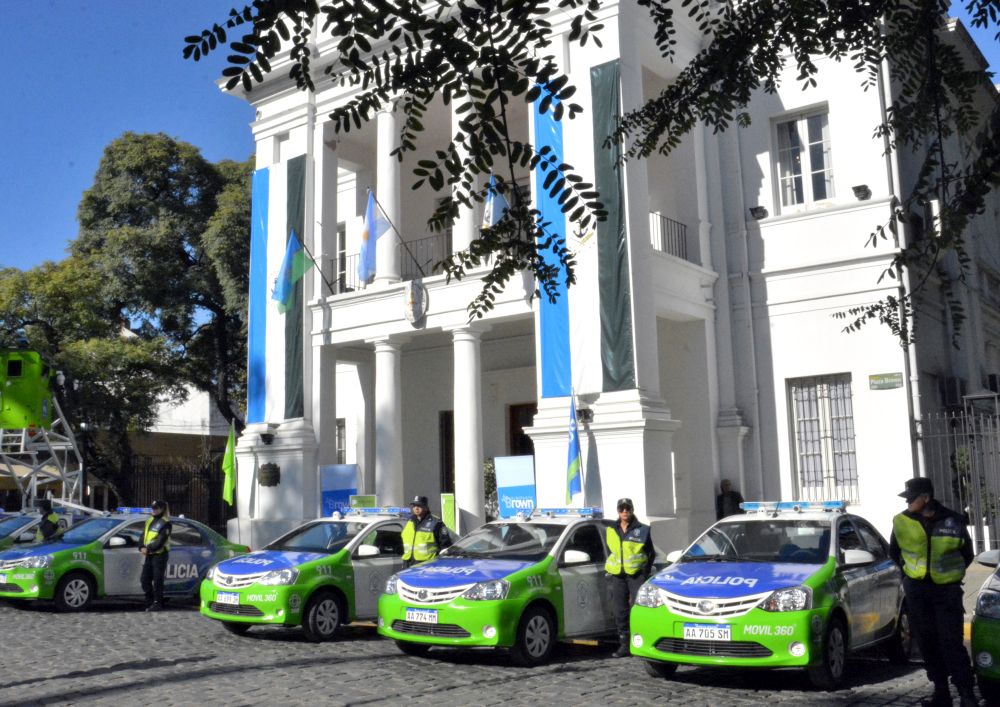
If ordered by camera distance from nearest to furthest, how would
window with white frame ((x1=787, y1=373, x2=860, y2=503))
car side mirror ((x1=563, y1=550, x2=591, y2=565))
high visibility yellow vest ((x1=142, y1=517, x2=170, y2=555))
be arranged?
car side mirror ((x1=563, y1=550, x2=591, y2=565)) < high visibility yellow vest ((x1=142, y1=517, x2=170, y2=555)) < window with white frame ((x1=787, y1=373, x2=860, y2=503))

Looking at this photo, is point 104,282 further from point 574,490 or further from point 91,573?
point 574,490

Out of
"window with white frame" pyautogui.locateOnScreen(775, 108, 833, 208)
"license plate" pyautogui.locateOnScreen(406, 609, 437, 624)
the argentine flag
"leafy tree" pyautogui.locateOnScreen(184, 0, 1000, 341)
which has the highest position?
"window with white frame" pyautogui.locateOnScreen(775, 108, 833, 208)

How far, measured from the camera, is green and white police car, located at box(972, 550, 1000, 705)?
7.85m

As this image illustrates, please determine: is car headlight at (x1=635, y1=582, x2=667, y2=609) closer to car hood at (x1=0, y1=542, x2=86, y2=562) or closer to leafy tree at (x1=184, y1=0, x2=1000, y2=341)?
leafy tree at (x1=184, y1=0, x2=1000, y2=341)

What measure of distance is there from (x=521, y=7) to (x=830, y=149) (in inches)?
652

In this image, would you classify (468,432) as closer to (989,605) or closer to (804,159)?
(804,159)

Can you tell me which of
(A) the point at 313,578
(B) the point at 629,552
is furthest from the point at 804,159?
(A) the point at 313,578

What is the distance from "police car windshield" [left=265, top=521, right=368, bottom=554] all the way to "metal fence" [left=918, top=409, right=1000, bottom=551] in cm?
1010

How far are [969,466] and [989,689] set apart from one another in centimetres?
1084

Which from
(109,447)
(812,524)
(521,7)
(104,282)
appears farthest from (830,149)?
(109,447)

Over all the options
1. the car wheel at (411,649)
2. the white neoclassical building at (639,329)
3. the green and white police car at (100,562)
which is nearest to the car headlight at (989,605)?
the car wheel at (411,649)

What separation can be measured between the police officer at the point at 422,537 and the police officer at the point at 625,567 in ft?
7.68

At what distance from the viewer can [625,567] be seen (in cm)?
1101

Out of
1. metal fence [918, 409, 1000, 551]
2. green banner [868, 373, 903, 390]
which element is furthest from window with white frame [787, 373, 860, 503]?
metal fence [918, 409, 1000, 551]
